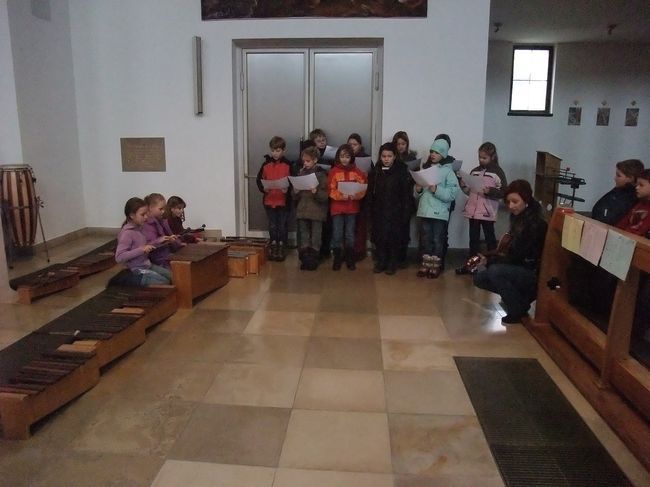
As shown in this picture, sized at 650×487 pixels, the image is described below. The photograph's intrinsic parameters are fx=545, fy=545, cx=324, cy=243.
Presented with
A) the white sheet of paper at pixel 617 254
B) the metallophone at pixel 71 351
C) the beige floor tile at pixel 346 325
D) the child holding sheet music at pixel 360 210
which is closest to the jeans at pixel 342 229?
the child holding sheet music at pixel 360 210

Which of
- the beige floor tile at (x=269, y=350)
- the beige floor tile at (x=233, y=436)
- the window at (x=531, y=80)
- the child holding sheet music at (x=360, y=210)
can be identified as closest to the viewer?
the beige floor tile at (x=233, y=436)

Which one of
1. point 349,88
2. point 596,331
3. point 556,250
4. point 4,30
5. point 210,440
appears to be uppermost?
point 4,30

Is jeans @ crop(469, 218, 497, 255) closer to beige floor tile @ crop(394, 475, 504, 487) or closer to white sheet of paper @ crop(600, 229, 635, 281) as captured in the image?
white sheet of paper @ crop(600, 229, 635, 281)

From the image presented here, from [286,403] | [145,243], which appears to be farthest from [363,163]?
[286,403]

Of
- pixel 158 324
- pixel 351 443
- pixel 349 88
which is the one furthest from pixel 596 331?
pixel 349 88

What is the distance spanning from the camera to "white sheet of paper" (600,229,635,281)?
2.98 metres

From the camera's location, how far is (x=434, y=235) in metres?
5.98

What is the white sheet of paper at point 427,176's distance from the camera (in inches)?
225

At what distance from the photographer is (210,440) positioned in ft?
9.23

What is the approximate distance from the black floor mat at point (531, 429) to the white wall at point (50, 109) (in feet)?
18.0

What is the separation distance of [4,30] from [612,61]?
10586 mm

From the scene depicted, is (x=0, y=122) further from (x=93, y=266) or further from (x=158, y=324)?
(x=158, y=324)

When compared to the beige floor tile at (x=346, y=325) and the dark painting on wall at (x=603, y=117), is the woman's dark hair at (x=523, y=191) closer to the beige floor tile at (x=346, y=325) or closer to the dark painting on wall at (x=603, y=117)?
the beige floor tile at (x=346, y=325)

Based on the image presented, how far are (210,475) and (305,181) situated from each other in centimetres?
393
